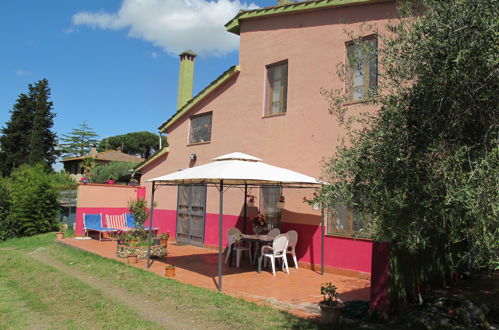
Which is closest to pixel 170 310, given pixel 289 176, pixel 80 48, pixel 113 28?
pixel 289 176

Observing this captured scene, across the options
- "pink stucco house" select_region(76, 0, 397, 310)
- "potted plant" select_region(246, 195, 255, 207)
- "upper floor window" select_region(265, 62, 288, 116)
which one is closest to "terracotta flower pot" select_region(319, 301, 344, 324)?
"pink stucco house" select_region(76, 0, 397, 310)

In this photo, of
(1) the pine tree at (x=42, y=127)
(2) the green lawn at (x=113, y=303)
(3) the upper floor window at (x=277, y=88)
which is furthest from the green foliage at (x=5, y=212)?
(1) the pine tree at (x=42, y=127)

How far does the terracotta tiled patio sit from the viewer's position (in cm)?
660

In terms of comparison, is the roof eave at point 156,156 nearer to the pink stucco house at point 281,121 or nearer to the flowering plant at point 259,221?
the pink stucco house at point 281,121

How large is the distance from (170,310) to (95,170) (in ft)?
101

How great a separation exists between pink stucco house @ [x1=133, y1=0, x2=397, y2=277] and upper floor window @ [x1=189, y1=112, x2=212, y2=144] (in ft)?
0.12

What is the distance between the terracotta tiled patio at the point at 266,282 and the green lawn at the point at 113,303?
16.8 inches

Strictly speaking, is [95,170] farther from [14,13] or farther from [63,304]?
[63,304]

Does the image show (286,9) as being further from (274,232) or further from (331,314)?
(331,314)

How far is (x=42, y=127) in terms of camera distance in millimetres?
38500

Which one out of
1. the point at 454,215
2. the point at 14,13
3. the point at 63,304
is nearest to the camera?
the point at 454,215

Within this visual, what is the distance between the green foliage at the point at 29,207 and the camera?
1554 cm

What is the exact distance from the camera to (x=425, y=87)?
3311 mm

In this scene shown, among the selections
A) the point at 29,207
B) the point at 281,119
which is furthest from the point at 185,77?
the point at 29,207
